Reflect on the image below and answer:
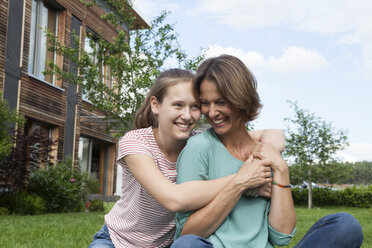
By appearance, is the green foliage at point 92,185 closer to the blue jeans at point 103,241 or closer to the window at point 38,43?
the window at point 38,43

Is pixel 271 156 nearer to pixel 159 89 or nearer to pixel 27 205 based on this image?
pixel 159 89

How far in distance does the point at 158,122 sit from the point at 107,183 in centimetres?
1563

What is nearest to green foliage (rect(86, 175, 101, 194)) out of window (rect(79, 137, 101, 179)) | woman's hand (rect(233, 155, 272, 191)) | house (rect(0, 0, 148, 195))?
window (rect(79, 137, 101, 179))

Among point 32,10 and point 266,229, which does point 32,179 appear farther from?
point 266,229

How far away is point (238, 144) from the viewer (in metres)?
2.44

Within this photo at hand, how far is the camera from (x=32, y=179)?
38.4 feet

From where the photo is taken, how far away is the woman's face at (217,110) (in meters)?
2.24

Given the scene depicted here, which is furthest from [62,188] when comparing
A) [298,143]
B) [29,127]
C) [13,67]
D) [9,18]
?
[298,143]

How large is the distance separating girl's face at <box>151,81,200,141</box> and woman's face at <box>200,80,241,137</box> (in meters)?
0.14

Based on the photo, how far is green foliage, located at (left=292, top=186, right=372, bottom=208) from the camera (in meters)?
25.0

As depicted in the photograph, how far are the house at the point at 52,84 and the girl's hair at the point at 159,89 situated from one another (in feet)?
29.0

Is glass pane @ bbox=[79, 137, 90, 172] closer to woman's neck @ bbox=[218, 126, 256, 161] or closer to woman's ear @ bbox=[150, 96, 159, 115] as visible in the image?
woman's ear @ bbox=[150, 96, 159, 115]

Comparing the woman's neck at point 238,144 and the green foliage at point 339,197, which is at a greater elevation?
the woman's neck at point 238,144

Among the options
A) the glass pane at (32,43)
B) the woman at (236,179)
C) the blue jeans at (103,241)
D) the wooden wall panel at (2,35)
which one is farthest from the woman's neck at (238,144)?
the glass pane at (32,43)
